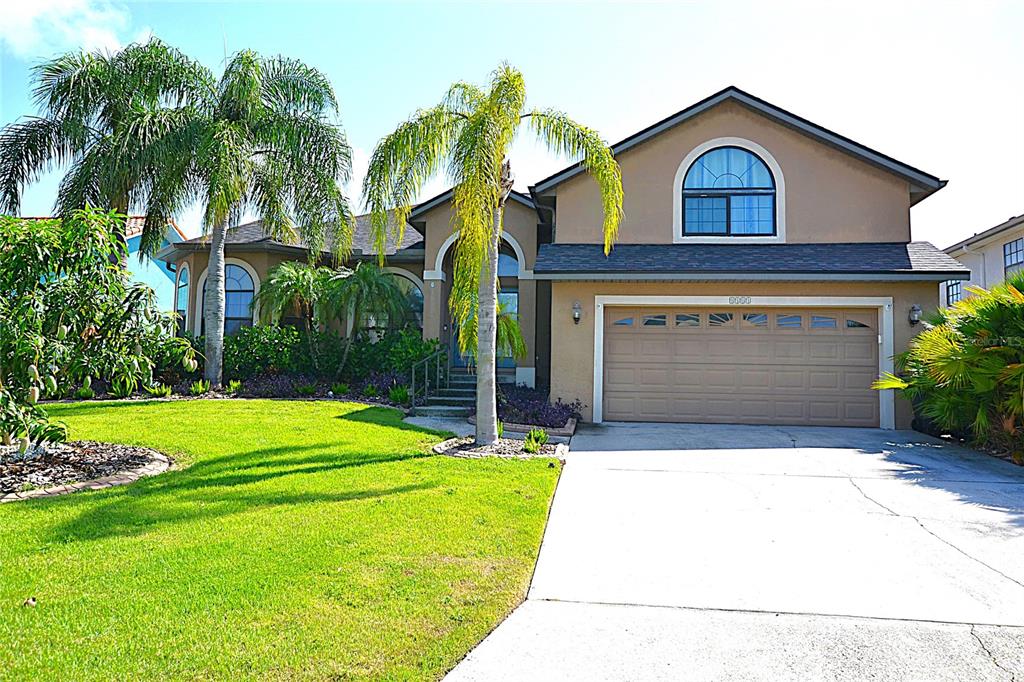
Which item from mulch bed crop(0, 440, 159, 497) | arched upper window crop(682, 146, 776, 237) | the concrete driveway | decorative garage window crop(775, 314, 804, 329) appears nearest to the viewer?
the concrete driveway

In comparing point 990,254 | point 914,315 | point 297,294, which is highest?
point 990,254

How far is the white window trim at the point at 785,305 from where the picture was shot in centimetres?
1230

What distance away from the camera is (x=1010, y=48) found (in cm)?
998

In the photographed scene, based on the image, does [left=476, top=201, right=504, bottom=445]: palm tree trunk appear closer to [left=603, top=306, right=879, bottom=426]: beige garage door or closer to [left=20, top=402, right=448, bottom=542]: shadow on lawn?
[left=20, top=402, right=448, bottom=542]: shadow on lawn

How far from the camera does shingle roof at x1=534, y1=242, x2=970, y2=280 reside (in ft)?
39.0

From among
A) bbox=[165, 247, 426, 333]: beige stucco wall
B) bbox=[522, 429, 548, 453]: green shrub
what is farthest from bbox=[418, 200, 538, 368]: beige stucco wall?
bbox=[522, 429, 548, 453]: green shrub

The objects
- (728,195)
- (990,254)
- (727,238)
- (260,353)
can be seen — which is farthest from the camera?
(990,254)

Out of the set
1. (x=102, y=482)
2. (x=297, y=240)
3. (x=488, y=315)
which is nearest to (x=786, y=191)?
(x=488, y=315)

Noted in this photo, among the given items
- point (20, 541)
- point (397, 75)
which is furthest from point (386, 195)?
point (20, 541)

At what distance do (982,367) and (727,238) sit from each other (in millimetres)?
5194

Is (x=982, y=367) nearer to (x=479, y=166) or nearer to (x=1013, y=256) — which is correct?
(x=479, y=166)

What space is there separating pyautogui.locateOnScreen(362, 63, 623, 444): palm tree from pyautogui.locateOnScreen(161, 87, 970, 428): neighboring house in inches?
128

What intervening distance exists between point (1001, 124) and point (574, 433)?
32.7 ft

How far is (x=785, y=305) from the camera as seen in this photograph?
12.5 meters
